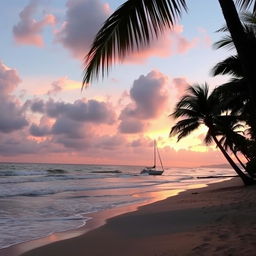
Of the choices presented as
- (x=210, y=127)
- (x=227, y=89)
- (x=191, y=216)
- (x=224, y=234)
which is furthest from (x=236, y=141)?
(x=224, y=234)

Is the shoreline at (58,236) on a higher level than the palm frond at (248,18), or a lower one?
lower

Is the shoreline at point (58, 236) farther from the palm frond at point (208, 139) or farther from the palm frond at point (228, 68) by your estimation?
the palm frond at point (208, 139)

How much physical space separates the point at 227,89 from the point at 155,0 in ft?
30.7


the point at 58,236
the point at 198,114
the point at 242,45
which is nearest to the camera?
the point at 242,45

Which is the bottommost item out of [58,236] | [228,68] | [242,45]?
[58,236]

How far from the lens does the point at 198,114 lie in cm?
2156

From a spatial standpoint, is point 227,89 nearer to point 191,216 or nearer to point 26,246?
point 191,216

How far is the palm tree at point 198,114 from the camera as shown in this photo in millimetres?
21250

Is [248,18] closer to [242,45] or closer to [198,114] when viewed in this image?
[242,45]

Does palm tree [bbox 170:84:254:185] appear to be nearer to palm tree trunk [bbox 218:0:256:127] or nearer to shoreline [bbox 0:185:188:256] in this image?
shoreline [bbox 0:185:188:256]

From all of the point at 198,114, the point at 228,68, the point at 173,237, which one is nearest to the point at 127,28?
the point at 173,237

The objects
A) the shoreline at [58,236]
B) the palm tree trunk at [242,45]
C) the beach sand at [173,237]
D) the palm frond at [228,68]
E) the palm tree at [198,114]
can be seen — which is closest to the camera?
the palm tree trunk at [242,45]

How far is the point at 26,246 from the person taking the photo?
7746 mm

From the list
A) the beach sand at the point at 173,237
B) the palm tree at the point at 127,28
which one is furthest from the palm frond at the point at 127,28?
the beach sand at the point at 173,237
